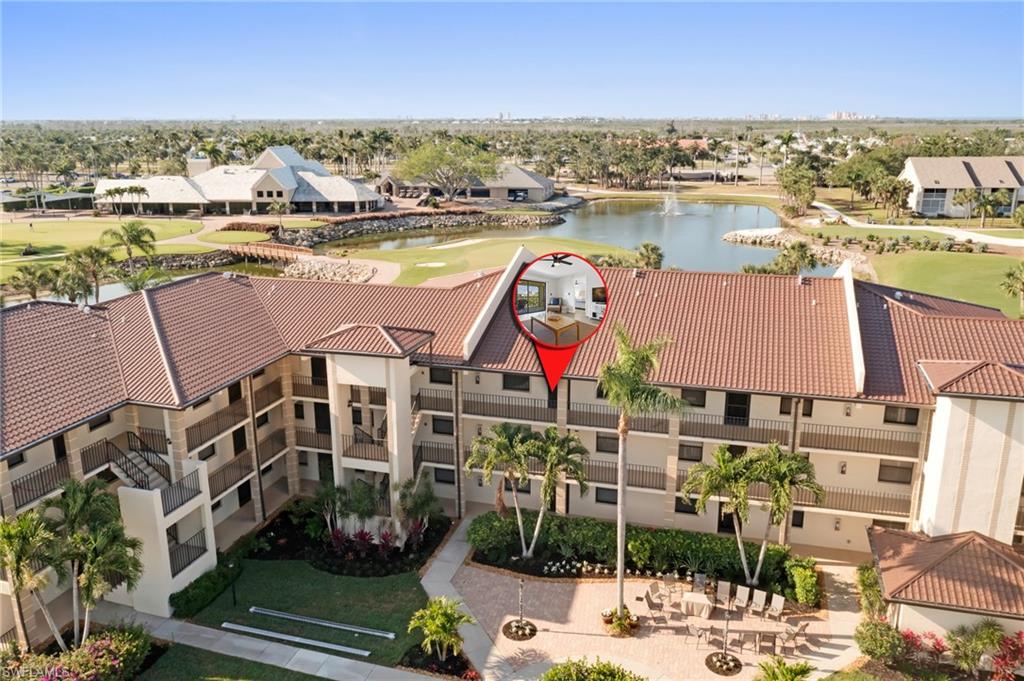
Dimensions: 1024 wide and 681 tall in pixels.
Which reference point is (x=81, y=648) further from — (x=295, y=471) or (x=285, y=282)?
(x=285, y=282)

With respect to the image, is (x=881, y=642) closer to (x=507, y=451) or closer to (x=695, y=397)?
(x=695, y=397)

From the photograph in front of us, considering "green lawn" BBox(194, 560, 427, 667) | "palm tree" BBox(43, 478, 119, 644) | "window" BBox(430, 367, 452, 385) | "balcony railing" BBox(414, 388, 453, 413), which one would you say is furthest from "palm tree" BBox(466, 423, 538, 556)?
"palm tree" BBox(43, 478, 119, 644)

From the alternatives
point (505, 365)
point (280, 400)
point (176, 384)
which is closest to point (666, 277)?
point (505, 365)

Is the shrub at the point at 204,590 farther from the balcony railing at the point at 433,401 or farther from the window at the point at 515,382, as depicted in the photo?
the window at the point at 515,382

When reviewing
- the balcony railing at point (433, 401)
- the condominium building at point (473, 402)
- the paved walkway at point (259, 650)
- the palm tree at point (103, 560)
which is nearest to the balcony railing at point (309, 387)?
the condominium building at point (473, 402)

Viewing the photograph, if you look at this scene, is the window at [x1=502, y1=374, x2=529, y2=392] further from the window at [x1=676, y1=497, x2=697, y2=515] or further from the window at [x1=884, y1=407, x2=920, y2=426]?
the window at [x1=884, y1=407, x2=920, y2=426]
